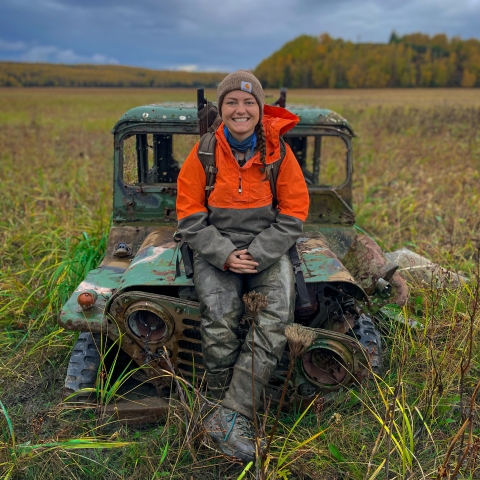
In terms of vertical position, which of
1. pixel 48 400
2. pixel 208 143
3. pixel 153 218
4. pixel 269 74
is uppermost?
pixel 269 74

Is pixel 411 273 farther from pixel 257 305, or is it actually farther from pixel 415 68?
pixel 415 68

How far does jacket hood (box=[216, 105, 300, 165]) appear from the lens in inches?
103

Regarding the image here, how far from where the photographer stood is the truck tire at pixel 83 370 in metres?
2.76

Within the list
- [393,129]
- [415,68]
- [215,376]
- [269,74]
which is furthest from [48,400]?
[415,68]

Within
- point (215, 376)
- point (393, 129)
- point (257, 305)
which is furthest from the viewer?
point (393, 129)

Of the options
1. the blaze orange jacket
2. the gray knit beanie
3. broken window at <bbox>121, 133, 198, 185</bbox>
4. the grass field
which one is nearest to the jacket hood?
the blaze orange jacket

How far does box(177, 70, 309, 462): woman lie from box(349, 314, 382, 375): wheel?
612mm

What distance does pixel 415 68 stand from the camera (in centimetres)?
3688

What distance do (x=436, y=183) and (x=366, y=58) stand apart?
30.9m

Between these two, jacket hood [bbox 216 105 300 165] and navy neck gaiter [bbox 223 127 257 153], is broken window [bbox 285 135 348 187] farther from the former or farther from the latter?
navy neck gaiter [bbox 223 127 257 153]

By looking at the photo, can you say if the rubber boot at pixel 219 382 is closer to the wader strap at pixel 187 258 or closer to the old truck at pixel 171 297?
the old truck at pixel 171 297

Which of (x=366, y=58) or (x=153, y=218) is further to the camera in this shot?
(x=366, y=58)

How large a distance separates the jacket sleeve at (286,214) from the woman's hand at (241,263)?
7 centimetres

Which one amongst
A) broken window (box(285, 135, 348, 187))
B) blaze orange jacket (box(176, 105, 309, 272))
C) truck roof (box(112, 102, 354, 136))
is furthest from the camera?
broken window (box(285, 135, 348, 187))
